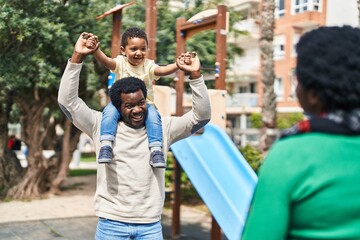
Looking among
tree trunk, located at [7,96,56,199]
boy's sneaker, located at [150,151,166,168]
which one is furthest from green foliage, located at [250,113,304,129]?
boy's sneaker, located at [150,151,166,168]

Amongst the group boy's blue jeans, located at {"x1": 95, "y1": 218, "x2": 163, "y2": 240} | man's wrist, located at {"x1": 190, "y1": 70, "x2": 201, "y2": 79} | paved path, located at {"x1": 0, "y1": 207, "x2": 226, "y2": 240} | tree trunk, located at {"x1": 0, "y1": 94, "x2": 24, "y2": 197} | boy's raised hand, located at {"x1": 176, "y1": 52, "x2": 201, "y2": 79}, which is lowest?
paved path, located at {"x1": 0, "y1": 207, "x2": 226, "y2": 240}

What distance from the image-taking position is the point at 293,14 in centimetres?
2852

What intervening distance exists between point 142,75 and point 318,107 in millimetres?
2408

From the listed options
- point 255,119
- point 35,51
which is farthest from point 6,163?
point 255,119

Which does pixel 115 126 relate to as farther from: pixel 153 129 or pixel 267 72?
pixel 267 72

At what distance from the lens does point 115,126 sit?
2594mm

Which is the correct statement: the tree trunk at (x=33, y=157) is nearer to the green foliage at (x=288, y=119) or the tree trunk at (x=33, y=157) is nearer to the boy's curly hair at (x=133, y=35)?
the boy's curly hair at (x=133, y=35)

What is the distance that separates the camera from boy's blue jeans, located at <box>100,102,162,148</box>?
2557 millimetres

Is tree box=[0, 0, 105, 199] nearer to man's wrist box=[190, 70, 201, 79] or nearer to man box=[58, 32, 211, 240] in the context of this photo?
man box=[58, 32, 211, 240]

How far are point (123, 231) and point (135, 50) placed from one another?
1424 millimetres

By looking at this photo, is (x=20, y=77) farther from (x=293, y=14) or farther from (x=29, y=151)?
(x=293, y=14)

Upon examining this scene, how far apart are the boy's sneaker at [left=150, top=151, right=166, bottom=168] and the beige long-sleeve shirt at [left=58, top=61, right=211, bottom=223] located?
44mm

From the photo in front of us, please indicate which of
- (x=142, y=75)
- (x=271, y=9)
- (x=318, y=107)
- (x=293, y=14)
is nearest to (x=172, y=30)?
(x=271, y=9)

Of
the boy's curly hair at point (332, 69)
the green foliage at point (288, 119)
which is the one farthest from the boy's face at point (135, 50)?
the green foliage at point (288, 119)
